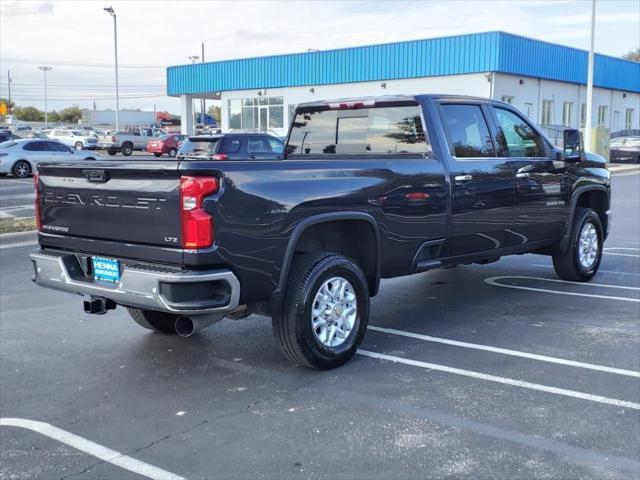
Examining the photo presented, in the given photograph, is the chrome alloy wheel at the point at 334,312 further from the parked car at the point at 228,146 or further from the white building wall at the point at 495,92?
the white building wall at the point at 495,92

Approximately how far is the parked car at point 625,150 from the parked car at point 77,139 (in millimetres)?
30021

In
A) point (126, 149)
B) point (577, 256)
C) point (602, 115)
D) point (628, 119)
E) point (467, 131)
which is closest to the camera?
point (467, 131)

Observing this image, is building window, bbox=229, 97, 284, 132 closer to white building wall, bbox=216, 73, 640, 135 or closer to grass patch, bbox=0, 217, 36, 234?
white building wall, bbox=216, 73, 640, 135

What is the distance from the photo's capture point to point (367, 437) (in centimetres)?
401

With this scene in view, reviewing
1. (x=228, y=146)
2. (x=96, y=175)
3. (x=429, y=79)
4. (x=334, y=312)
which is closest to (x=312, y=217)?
(x=334, y=312)

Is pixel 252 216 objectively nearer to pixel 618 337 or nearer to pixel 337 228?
pixel 337 228

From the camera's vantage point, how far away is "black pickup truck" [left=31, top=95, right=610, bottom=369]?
4340mm

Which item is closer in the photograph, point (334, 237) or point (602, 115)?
point (334, 237)

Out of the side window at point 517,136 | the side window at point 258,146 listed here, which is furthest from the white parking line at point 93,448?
the side window at point 258,146

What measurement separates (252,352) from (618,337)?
3.05m

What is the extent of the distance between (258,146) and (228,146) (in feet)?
3.63

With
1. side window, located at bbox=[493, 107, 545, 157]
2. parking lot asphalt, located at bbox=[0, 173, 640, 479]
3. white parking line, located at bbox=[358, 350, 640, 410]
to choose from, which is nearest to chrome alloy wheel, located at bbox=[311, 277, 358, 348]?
parking lot asphalt, located at bbox=[0, 173, 640, 479]

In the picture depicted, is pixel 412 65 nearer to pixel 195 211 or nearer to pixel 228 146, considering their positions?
pixel 228 146

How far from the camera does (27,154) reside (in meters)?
25.2
